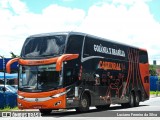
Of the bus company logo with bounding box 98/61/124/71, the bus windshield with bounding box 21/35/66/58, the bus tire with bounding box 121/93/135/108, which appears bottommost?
the bus tire with bounding box 121/93/135/108

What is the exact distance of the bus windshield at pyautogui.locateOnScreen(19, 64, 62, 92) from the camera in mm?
19625

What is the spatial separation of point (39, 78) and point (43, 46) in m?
1.62

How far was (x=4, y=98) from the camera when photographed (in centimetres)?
2533

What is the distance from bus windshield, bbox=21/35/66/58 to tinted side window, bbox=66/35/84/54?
0.32 m

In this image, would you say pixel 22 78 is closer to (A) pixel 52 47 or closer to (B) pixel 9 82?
(A) pixel 52 47

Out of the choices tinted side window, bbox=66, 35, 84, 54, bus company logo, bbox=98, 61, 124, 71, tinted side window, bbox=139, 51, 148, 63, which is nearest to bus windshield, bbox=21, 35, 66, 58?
tinted side window, bbox=66, 35, 84, 54

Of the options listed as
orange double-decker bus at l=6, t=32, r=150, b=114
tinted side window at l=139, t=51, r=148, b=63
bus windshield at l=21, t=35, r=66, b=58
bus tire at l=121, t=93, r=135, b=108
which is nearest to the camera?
orange double-decker bus at l=6, t=32, r=150, b=114

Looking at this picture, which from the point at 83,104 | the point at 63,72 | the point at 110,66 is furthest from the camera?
the point at 110,66

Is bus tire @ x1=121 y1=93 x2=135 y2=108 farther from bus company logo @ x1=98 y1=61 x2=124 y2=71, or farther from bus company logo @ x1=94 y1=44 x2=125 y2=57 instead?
bus company logo @ x1=94 y1=44 x2=125 y2=57

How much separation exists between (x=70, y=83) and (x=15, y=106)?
785 cm

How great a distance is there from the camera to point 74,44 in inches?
803

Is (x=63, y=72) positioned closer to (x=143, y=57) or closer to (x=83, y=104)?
(x=83, y=104)

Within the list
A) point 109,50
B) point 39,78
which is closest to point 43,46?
point 39,78

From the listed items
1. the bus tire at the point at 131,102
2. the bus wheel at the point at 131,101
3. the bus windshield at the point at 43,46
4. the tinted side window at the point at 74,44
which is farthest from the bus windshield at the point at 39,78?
the bus wheel at the point at 131,101
